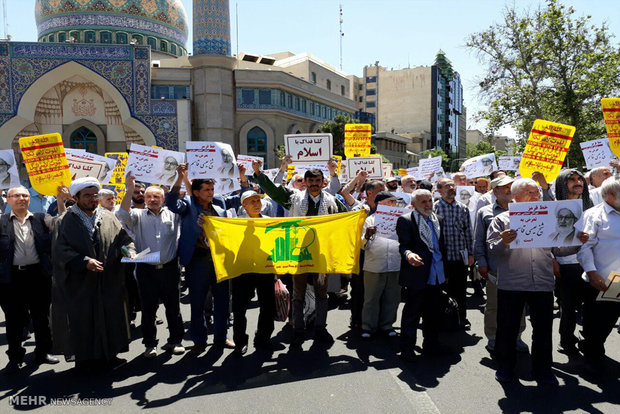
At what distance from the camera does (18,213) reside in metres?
4.79

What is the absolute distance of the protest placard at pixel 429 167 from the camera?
439 inches

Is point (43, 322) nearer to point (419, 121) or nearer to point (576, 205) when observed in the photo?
point (576, 205)

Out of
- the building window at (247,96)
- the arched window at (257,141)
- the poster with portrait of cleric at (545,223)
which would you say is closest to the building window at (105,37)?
the building window at (247,96)

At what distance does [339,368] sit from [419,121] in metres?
77.4

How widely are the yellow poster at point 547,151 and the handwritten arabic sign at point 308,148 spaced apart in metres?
2.90

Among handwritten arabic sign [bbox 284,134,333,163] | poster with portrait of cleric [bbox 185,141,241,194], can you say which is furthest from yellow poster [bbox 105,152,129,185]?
poster with portrait of cleric [bbox 185,141,241,194]

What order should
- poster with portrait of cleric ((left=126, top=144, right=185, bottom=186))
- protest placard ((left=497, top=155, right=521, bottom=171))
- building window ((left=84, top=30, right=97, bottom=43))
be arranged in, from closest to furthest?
poster with portrait of cleric ((left=126, top=144, right=185, bottom=186)) < protest placard ((left=497, top=155, right=521, bottom=171)) < building window ((left=84, top=30, right=97, bottom=43))

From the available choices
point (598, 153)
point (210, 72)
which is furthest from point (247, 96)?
point (598, 153)

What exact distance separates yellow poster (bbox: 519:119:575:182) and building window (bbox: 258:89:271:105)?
31.8 metres

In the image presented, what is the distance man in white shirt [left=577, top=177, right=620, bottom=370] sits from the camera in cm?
404

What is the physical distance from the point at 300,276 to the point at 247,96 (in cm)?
3241

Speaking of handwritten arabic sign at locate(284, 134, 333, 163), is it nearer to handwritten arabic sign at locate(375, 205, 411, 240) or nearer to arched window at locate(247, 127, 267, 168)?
handwritten arabic sign at locate(375, 205, 411, 240)

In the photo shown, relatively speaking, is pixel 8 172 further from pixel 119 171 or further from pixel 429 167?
pixel 429 167

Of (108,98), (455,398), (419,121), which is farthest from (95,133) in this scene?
(419,121)
